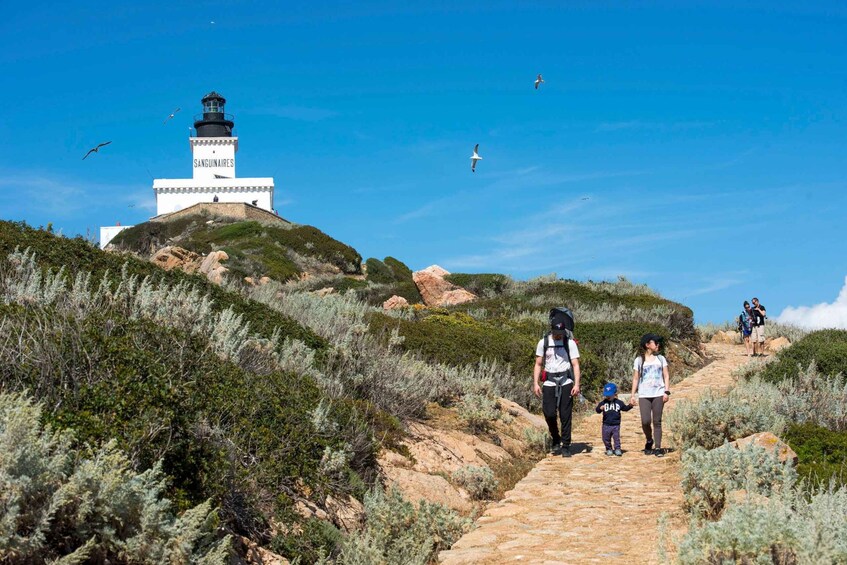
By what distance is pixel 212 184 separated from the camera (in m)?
74.6

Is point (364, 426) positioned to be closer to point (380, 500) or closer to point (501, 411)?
point (380, 500)

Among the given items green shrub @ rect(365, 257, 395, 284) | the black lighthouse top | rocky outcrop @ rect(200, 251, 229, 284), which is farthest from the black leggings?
the black lighthouse top

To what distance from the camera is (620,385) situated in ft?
56.7

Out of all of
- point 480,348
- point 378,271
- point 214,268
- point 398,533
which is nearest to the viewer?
point 398,533

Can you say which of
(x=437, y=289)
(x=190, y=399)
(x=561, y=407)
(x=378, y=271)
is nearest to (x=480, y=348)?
(x=561, y=407)

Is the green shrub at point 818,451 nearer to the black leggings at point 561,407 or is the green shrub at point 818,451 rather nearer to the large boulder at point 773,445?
the large boulder at point 773,445

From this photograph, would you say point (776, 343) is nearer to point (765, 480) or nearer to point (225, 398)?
point (765, 480)

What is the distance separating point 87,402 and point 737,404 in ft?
24.6

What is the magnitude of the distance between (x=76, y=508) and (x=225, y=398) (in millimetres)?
2280

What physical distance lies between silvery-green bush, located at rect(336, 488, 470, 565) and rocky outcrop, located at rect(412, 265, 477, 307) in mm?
22953

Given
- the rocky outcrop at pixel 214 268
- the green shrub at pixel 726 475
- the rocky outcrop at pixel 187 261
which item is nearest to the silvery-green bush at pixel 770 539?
the green shrub at pixel 726 475

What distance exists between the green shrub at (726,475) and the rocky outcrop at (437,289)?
22.8 m

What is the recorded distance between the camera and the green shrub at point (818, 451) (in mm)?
7086

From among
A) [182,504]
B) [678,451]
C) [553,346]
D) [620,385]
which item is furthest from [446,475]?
[620,385]
